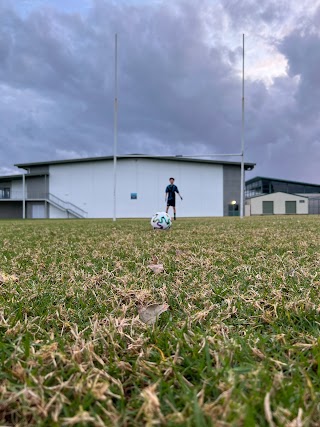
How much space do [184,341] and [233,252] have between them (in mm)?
1693

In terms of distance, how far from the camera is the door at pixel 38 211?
95.1 ft

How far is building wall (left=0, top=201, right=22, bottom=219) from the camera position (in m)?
30.2

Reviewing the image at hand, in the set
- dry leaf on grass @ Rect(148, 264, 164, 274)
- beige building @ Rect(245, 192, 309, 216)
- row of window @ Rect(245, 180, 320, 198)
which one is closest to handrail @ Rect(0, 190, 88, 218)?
beige building @ Rect(245, 192, 309, 216)

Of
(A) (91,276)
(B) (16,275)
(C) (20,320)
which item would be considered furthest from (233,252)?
(C) (20,320)

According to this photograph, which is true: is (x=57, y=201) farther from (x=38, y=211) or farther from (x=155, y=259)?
(x=155, y=259)

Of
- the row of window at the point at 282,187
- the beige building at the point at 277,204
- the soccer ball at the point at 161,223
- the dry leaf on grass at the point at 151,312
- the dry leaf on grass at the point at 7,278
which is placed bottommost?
the dry leaf on grass at the point at 151,312

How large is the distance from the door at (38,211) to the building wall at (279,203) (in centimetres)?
2512

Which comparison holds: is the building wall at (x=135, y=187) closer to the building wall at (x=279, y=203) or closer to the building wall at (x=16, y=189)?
the building wall at (x=16, y=189)

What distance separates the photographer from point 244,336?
2.74 ft

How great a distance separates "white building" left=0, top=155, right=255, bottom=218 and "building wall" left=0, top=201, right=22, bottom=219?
2.16 feet

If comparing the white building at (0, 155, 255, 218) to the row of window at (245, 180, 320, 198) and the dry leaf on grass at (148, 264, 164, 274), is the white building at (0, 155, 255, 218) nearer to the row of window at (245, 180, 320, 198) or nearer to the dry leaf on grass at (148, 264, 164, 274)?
the row of window at (245, 180, 320, 198)

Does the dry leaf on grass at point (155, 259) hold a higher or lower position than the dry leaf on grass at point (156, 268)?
higher

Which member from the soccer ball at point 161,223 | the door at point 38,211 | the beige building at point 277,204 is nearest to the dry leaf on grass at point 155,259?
the soccer ball at point 161,223

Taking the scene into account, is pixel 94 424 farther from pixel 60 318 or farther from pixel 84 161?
pixel 84 161
